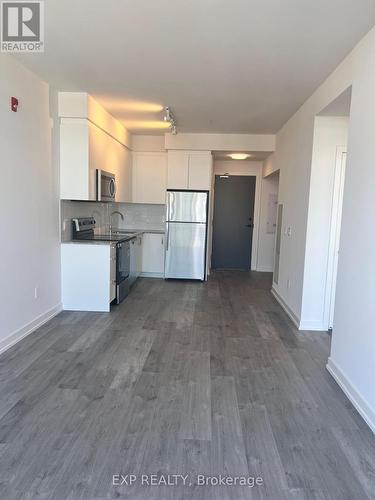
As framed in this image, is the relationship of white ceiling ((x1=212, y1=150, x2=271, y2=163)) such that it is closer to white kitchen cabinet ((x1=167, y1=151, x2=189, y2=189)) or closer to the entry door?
the entry door

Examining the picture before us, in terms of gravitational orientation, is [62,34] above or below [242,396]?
above

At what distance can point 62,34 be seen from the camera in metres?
2.66

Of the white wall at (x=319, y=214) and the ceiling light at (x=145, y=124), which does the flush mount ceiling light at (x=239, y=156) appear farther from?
the white wall at (x=319, y=214)

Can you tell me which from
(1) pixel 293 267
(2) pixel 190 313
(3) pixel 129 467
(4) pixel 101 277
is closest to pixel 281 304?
(1) pixel 293 267

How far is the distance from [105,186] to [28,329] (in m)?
2.14

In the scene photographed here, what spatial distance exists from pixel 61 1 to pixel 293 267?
3546 mm

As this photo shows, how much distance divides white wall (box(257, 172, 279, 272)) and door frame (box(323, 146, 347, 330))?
12.3 feet

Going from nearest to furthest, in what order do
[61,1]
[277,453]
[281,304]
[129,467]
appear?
[129,467] → [277,453] → [61,1] → [281,304]

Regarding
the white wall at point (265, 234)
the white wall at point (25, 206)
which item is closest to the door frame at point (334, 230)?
the white wall at point (25, 206)

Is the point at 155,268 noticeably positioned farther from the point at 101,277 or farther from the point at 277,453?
the point at 277,453

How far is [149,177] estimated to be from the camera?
6664 millimetres

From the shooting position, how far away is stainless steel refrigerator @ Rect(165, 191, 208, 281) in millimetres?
6230

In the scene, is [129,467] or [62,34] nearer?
[129,467]

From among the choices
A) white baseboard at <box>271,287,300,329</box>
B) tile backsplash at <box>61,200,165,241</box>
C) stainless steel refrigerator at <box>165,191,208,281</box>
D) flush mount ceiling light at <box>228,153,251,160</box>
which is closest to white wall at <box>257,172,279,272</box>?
flush mount ceiling light at <box>228,153,251,160</box>
